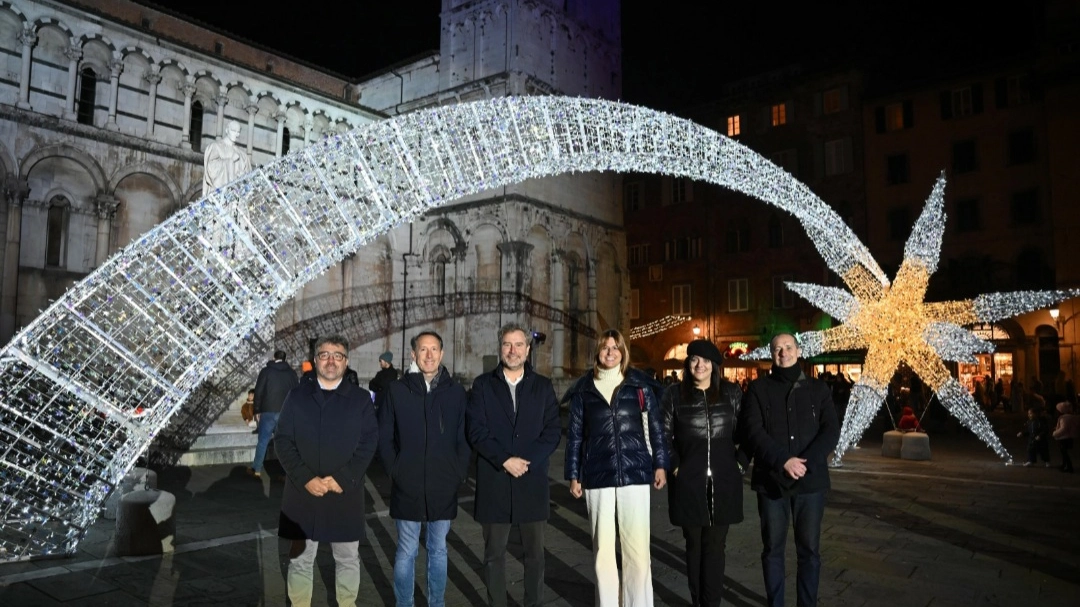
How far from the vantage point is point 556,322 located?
36.4 metres

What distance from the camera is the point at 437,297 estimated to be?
115ft

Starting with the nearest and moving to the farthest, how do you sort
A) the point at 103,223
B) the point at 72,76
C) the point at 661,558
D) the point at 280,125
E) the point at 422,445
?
1. the point at 422,445
2. the point at 661,558
3. the point at 72,76
4. the point at 103,223
5. the point at 280,125

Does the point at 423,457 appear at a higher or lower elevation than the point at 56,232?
lower

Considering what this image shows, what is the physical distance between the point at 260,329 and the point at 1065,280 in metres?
31.7

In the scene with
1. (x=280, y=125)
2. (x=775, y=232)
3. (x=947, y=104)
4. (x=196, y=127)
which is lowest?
(x=775, y=232)

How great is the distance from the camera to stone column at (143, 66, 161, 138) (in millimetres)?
24297

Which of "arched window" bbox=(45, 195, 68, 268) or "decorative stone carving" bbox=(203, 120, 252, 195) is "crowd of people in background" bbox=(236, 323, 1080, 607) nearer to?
"decorative stone carving" bbox=(203, 120, 252, 195)

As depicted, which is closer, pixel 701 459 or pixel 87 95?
pixel 701 459

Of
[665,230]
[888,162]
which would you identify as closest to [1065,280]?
[888,162]

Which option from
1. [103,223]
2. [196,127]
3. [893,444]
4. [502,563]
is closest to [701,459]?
[502,563]

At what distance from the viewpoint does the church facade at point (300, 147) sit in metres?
21.8

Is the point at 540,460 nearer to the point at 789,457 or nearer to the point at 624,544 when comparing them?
the point at 624,544

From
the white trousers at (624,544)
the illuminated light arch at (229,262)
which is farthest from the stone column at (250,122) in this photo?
the white trousers at (624,544)

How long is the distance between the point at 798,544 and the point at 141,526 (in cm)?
570
